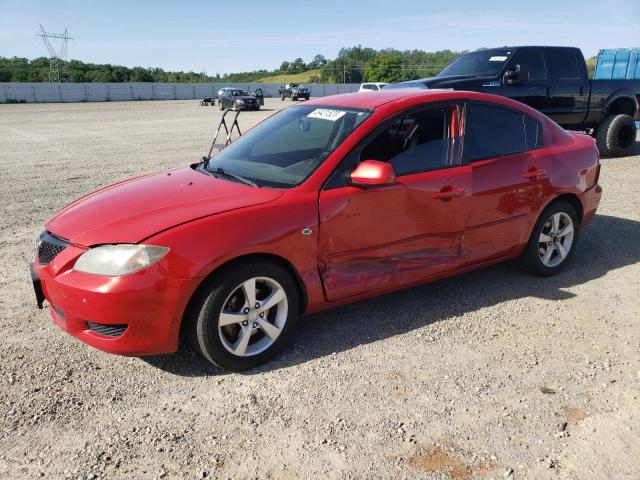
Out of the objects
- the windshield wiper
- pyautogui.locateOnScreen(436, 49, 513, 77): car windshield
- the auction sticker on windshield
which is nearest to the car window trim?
the auction sticker on windshield

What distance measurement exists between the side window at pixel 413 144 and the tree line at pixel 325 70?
8143 centimetres

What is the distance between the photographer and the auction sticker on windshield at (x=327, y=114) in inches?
154

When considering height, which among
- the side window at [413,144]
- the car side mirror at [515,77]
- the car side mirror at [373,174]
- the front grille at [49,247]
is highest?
the car side mirror at [515,77]

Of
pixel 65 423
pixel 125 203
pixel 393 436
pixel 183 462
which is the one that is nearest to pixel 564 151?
pixel 393 436

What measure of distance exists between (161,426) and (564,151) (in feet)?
12.8

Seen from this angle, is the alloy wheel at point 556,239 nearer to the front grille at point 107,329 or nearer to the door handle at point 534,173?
the door handle at point 534,173

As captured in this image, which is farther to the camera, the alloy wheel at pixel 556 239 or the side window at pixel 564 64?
the side window at pixel 564 64

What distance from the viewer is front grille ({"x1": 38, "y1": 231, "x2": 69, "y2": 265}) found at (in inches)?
123

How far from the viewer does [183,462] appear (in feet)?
8.20

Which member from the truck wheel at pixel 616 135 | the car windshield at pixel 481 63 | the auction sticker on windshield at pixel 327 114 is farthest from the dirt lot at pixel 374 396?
the truck wheel at pixel 616 135

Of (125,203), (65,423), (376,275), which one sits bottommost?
(65,423)

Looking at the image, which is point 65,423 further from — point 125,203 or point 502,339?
point 502,339

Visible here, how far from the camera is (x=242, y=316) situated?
318 centimetres

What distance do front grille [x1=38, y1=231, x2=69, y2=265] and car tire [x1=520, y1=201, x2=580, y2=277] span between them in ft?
11.9
